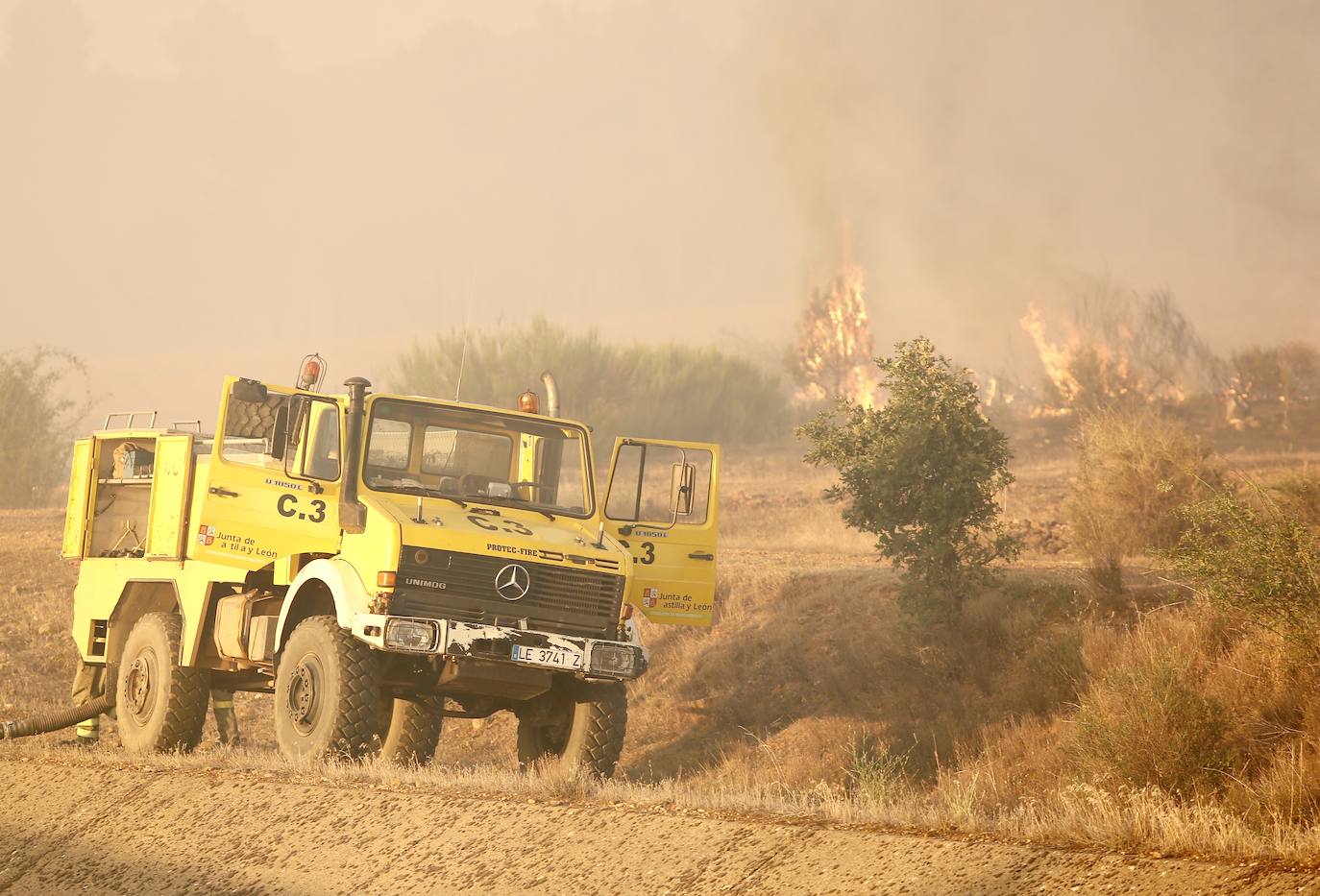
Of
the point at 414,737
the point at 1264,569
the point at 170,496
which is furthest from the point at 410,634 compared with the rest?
the point at 1264,569

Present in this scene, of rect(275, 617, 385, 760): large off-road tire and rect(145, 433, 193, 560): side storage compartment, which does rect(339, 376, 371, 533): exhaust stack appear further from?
rect(145, 433, 193, 560): side storage compartment

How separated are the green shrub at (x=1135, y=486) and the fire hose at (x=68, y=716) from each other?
15599 millimetres

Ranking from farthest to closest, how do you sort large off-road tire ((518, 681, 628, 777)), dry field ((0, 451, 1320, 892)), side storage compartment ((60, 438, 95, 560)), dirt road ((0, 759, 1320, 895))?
side storage compartment ((60, 438, 95, 560)), large off-road tire ((518, 681, 628, 777)), dry field ((0, 451, 1320, 892)), dirt road ((0, 759, 1320, 895))

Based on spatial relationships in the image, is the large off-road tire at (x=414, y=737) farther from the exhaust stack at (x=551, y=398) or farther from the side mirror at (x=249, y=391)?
the side mirror at (x=249, y=391)

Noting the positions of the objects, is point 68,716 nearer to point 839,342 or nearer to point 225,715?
point 225,715

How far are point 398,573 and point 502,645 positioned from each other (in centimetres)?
97

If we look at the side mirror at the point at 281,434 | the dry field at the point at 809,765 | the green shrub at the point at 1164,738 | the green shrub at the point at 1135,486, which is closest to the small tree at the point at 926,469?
the dry field at the point at 809,765

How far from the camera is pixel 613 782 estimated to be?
988 centimetres

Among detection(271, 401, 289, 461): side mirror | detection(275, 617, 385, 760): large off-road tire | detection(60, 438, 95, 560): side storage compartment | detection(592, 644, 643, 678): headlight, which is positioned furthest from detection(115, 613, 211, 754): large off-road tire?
detection(592, 644, 643, 678): headlight

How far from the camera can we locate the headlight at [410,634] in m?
10.7

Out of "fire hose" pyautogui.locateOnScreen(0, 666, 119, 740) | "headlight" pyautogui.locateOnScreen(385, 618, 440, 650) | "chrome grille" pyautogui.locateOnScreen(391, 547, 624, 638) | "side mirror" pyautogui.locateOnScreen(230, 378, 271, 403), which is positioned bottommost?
"fire hose" pyautogui.locateOnScreen(0, 666, 119, 740)

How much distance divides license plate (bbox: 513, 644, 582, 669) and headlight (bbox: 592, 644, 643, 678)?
170mm

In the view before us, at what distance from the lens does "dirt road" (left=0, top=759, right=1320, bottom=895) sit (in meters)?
6.39

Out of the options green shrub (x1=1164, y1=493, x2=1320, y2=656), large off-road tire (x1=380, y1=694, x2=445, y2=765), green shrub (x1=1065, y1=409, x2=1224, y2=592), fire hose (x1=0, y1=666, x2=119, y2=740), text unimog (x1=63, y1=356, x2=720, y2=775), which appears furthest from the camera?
green shrub (x1=1065, y1=409, x2=1224, y2=592)
